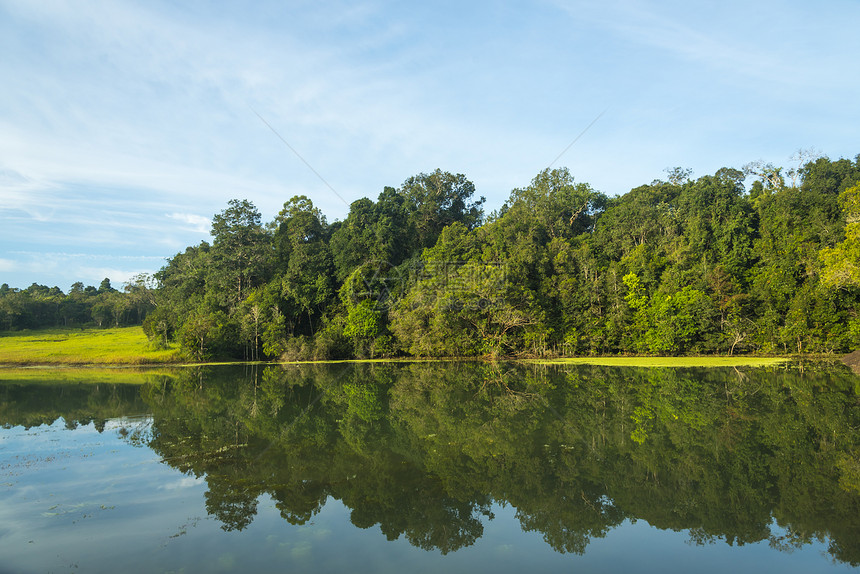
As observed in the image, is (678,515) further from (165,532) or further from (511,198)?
(511,198)

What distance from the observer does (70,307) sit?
217ft

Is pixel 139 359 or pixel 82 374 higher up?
pixel 139 359

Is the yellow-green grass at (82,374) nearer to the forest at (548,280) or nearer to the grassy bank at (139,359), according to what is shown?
the grassy bank at (139,359)

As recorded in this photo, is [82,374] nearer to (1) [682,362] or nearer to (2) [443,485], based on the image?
(2) [443,485]

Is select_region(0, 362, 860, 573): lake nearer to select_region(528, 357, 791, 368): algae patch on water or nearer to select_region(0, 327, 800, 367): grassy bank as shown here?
select_region(528, 357, 791, 368): algae patch on water

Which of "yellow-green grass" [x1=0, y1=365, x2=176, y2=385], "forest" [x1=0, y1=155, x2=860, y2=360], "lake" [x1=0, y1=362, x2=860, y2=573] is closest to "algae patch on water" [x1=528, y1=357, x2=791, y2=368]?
"forest" [x1=0, y1=155, x2=860, y2=360]

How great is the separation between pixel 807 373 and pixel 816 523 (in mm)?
18302

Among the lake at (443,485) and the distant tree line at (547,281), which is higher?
the distant tree line at (547,281)

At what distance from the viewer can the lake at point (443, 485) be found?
5785 mm

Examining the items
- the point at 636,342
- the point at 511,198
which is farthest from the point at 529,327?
the point at 511,198

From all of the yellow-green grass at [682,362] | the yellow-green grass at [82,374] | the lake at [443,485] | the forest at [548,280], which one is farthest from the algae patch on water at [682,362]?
the yellow-green grass at [82,374]

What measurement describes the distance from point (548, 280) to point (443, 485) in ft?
98.4

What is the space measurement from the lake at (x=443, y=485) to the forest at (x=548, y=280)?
17.3 meters

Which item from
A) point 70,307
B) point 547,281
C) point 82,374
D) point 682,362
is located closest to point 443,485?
point 682,362
